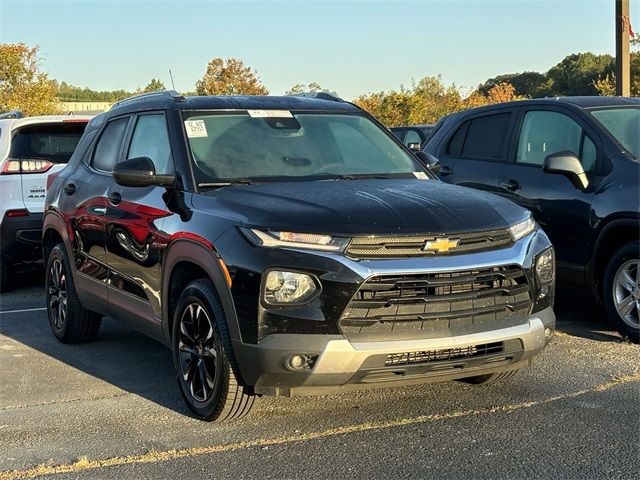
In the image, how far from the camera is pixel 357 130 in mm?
5746

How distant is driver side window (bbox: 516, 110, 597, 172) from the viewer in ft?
21.7

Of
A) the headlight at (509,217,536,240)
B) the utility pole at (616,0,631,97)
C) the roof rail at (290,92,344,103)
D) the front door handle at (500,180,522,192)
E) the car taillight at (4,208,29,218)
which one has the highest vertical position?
the utility pole at (616,0,631,97)

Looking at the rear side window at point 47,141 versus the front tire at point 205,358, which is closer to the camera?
the front tire at point 205,358

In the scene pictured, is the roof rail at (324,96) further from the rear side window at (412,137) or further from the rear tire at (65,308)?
the rear side window at (412,137)

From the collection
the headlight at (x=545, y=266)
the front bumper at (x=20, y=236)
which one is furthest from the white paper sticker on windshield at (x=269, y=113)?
the front bumper at (x=20, y=236)

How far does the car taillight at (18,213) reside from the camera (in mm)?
8766

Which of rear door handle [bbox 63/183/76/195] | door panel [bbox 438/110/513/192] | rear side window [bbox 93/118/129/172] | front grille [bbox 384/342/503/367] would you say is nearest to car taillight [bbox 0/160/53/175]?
rear door handle [bbox 63/183/76/195]

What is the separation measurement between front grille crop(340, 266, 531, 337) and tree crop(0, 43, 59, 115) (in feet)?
98.9

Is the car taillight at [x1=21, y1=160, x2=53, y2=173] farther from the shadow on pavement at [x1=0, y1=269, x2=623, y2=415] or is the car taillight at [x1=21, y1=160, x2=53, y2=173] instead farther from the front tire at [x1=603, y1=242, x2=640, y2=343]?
the front tire at [x1=603, y1=242, x2=640, y2=343]

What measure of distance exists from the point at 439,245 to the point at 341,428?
1.12m

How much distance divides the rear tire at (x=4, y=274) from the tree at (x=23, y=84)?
2400 centimetres

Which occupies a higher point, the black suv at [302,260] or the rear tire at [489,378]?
the black suv at [302,260]

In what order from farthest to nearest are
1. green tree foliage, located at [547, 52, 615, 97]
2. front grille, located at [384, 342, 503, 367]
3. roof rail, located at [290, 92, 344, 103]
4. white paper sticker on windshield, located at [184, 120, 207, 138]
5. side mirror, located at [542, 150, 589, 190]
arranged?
green tree foliage, located at [547, 52, 615, 97] → side mirror, located at [542, 150, 589, 190] → roof rail, located at [290, 92, 344, 103] → white paper sticker on windshield, located at [184, 120, 207, 138] → front grille, located at [384, 342, 503, 367]

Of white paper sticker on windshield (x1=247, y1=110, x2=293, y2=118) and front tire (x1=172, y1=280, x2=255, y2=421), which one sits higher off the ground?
white paper sticker on windshield (x1=247, y1=110, x2=293, y2=118)
